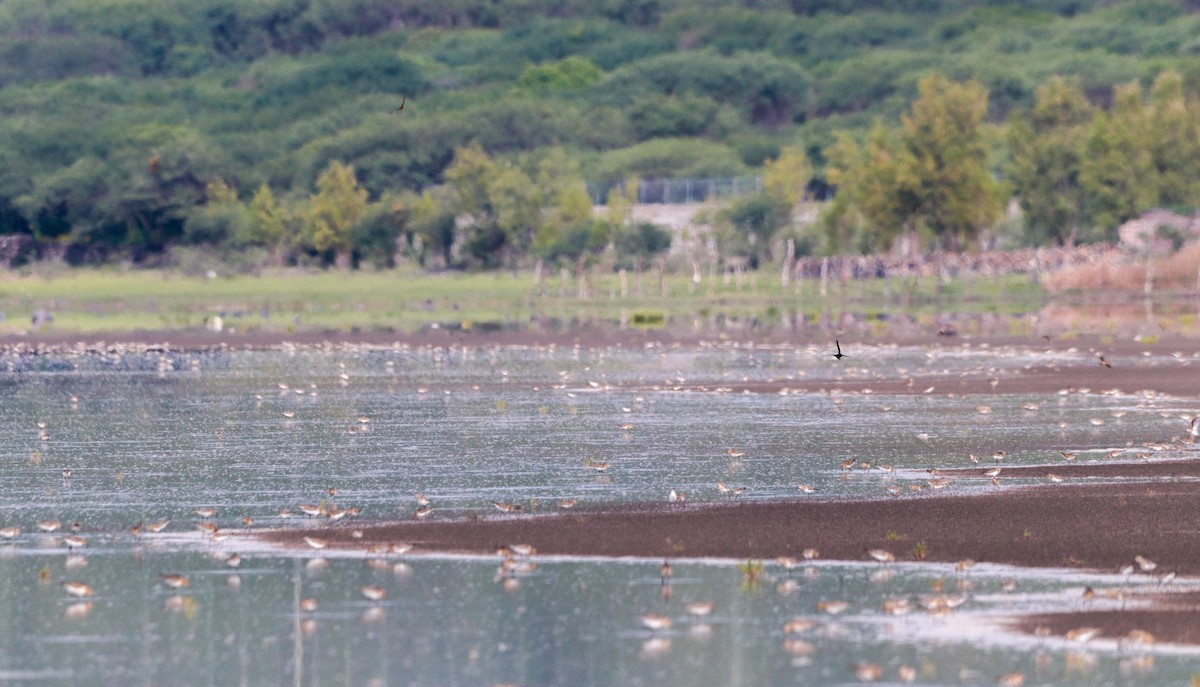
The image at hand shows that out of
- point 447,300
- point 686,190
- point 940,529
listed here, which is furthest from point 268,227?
point 940,529

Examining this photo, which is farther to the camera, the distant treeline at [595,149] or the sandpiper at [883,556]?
the distant treeline at [595,149]

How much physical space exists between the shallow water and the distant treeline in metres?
14.2

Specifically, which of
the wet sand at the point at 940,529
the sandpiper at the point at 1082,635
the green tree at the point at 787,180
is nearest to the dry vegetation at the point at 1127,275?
the green tree at the point at 787,180

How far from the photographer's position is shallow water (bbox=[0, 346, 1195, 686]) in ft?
44.1

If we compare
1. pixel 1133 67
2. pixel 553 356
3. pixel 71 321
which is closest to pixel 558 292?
pixel 71 321

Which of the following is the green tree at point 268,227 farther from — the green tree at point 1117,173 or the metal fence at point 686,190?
the green tree at point 1117,173

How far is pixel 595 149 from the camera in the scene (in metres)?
145

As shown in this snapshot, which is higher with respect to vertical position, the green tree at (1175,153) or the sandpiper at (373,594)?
the green tree at (1175,153)

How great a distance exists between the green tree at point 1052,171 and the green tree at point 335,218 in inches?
1226

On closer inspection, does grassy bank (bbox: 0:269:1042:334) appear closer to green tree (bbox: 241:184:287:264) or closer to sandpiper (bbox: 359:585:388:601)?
green tree (bbox: 241:184:287:264)

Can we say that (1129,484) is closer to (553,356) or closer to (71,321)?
(553,356)

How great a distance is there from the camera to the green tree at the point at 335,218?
89.6m

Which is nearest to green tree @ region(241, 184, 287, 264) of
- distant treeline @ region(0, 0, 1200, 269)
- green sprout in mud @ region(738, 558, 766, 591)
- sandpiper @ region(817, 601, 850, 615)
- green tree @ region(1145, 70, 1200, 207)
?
distant treeline @ region(0, 0, 1200, 269)

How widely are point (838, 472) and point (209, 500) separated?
7.12m
